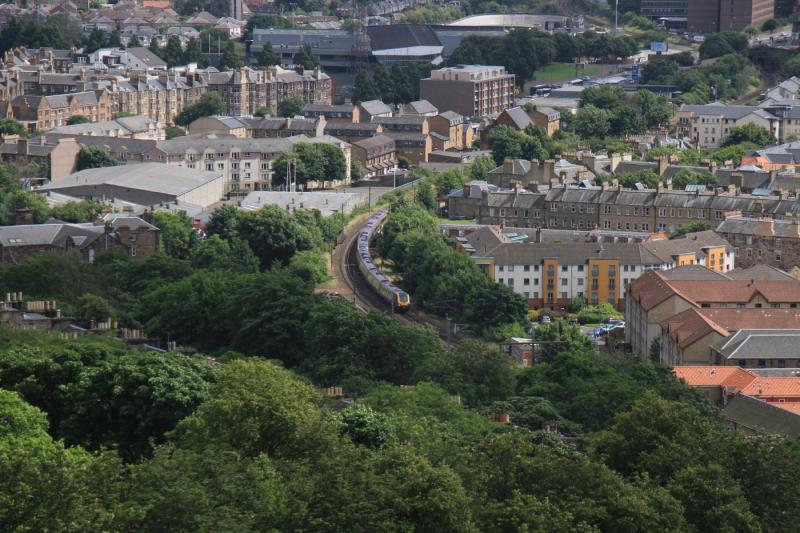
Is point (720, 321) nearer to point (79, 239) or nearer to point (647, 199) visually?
point (79, 239)

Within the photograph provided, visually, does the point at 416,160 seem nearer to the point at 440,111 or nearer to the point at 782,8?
the point at 440,111

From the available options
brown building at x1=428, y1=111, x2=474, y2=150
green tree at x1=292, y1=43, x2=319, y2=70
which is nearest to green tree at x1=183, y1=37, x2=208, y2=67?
green tree at x1=292, y1=43, x2=319, y2=70

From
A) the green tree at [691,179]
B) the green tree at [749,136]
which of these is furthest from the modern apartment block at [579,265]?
the green tree at [749,136]

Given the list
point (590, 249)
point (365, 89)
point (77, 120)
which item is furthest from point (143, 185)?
point (365, 89)

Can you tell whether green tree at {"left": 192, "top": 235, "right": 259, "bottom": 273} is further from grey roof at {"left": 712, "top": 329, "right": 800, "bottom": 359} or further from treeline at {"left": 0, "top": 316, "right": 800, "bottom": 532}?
treeline at {"left": 0, "top": 316, "right": 800, "bottom": 532}

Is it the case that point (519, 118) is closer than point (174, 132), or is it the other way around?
point (174, 132)
